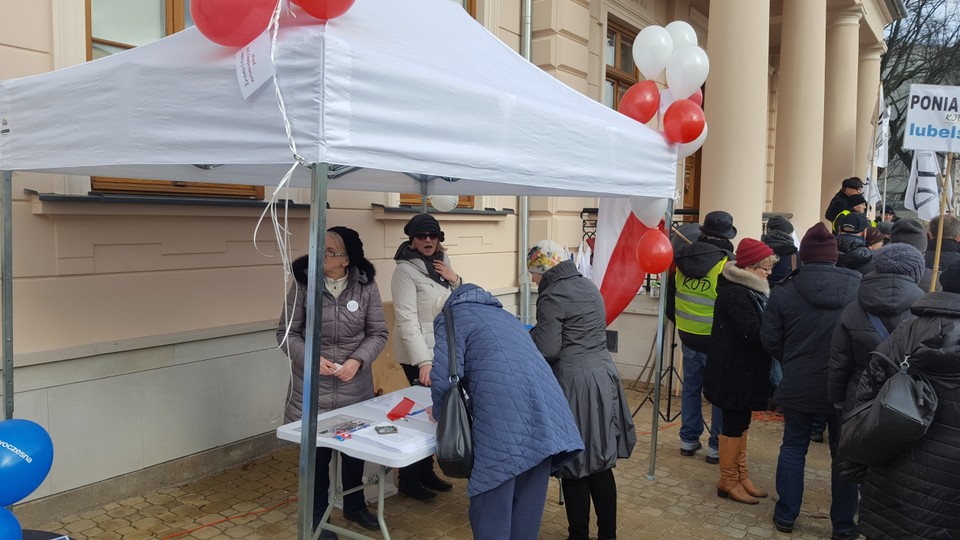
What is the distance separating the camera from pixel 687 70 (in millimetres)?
4117

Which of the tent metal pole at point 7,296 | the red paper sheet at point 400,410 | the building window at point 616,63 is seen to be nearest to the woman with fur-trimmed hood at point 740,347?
the red paper sheet at point 400,410

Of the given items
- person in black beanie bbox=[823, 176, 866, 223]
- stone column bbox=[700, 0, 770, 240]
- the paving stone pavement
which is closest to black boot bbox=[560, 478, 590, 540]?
the paving stone pavement

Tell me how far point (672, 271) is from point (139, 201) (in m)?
3.68

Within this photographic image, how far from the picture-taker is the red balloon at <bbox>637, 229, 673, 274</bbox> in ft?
13.4

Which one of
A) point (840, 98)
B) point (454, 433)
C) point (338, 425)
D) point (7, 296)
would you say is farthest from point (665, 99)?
point (840, 98)

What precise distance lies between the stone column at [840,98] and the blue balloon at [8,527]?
558 inches

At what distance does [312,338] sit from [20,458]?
3.46 feet

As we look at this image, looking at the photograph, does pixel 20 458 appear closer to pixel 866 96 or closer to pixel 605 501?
pixel 605 501

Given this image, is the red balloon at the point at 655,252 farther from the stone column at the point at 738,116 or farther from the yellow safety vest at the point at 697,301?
the stone column at the point at 738,116

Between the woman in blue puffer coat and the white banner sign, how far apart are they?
4.38 m

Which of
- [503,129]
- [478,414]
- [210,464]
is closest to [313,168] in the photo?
[503,129]

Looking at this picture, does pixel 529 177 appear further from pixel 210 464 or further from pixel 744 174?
pixel 744 174

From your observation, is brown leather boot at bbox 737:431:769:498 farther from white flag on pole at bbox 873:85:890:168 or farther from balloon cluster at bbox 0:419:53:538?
white flag on pole at bbox 873:85:890:168

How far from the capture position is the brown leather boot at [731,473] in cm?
419
